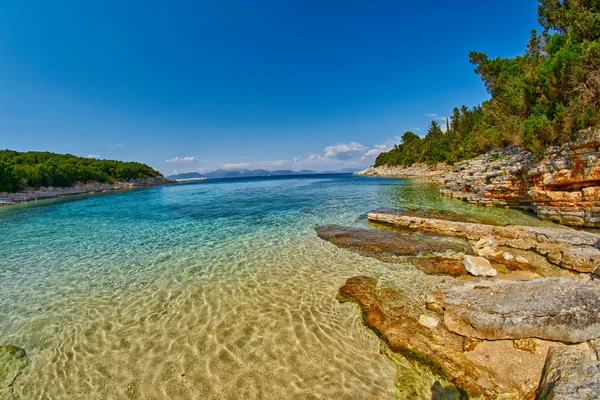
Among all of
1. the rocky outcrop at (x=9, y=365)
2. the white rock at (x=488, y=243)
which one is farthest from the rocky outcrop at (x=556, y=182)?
the rocky outcrop at (x=9, y=365)

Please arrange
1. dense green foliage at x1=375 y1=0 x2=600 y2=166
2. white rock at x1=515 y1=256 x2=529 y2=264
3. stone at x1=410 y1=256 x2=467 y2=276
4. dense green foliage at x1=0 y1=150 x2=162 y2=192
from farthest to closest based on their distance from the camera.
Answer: dense green foliage at x1=0 y1=150 x2=162 y2=192, dense green foliage at x1=375 y1=0 x2=600 y2=166, white rock at x1=515 y1=256 x2=529 y2=264, stone at x1=410 y1=256 x2=467 y2=276

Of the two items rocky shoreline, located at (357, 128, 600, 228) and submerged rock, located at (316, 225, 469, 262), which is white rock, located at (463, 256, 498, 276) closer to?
submerged rock, located at (316, 225, 469, 262)

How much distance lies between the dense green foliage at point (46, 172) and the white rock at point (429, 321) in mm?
75243

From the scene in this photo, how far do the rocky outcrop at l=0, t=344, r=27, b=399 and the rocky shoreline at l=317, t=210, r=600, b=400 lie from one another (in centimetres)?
716

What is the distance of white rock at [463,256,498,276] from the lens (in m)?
7.68

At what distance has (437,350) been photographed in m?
4.67

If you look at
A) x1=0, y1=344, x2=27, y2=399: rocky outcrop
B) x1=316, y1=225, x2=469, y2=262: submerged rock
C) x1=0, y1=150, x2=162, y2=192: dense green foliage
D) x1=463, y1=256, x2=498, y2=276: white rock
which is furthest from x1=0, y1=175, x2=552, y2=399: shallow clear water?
x1=0, y1=150, x2=162, y2=192: dense green foliage

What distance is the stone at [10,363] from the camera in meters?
4.53

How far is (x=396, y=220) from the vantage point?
15047 millimetres

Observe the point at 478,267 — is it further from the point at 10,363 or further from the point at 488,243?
the point at 10,363

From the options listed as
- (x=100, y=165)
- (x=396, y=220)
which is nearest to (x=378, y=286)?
(x=396, y=220)

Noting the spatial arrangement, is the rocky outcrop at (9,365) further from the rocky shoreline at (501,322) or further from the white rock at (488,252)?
the white rock at (488,252)

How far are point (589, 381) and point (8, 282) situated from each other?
15.9 meters

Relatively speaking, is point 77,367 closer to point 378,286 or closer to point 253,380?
point 253,380
